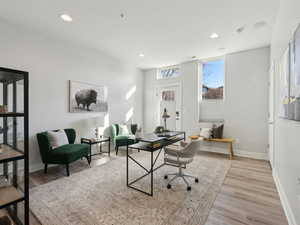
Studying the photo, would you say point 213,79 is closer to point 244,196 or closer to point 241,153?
point 241,153

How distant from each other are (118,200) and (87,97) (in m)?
2.86

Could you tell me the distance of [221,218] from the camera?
5.89 feet

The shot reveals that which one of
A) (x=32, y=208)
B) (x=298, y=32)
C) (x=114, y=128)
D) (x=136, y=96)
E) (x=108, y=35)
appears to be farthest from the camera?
(x=136, y=96)

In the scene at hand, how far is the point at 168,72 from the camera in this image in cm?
577

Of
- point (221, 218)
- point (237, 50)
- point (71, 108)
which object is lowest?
point (221, 218)

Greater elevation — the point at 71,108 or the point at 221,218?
the point at 71,108

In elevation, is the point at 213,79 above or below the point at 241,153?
above

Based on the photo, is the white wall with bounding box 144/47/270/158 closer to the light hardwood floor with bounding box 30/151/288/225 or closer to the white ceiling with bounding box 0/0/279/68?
the white ceiling with bounding box 0/0/279/68

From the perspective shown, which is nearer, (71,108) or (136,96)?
(71,108)

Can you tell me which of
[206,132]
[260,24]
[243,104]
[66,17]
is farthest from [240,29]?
[66,17]

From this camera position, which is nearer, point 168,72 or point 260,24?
point 260,24

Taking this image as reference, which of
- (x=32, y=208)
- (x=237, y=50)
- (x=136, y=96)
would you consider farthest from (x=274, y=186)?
(x=136, y=96)

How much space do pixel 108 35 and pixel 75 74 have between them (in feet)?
4.30

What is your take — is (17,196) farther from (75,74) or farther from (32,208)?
(75,74)
